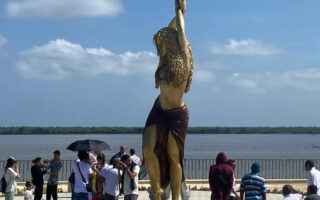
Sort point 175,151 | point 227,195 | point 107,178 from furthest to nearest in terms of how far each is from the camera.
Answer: point 107,178 → point 227,195 → point 175,151

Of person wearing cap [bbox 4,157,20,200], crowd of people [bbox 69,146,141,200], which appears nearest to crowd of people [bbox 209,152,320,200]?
crowd of people [bbox 69,146,141,200]

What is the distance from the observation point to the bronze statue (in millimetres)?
11008

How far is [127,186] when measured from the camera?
45.9 feet

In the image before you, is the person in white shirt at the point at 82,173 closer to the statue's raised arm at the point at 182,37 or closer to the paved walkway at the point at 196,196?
the statue's raised arm at the point at 182,37

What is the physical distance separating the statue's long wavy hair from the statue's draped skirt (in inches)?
16.8

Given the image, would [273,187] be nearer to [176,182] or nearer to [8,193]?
[8,193]

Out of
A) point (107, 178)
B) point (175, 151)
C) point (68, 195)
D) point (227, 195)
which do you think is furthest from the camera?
point (68, 195)

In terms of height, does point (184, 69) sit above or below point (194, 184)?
above

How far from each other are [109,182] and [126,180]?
0.41 metres

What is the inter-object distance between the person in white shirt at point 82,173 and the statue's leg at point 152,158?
2480 millimetres

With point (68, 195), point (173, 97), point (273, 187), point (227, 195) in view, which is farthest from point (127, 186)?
point (273, 187)

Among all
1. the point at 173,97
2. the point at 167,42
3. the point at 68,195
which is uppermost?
the point at 167,42

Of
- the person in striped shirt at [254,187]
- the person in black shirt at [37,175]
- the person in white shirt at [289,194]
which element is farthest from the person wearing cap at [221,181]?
the person in black shirt at [37,175]

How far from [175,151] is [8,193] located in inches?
223
